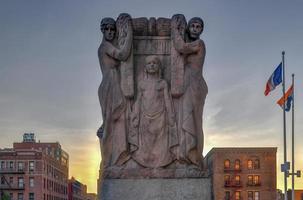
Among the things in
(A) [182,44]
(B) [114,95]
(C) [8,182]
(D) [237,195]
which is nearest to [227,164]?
(D) [237,195]

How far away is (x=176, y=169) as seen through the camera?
36.6 ft

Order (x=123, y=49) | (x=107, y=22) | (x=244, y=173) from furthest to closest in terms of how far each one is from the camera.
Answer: (x=244, y=173), (x=107, y=22), (x=123, y=49)

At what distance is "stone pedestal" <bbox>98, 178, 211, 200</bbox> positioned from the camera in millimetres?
11164

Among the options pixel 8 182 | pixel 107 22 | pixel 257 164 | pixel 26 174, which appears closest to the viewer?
pixel 107 22

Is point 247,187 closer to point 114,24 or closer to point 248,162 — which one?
point 248,162

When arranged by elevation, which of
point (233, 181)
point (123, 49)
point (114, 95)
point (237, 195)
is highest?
point (233, 181)

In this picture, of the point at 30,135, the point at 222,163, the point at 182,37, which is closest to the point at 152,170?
the point at 182,37

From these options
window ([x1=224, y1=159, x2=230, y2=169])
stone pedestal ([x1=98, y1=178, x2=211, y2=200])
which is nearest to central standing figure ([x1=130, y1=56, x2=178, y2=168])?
stone pedestal ([x1=98, y1=178, x2=211, y2=200])

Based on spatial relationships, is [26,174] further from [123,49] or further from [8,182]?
[123,49]

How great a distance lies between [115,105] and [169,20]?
188cm

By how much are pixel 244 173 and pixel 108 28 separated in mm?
104609

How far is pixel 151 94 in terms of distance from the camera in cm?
1121

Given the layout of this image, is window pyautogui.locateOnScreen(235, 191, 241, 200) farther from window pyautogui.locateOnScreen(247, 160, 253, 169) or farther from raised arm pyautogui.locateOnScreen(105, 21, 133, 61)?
raised arm pyautogui.locateOnScreen(105, 21, 133, 61)

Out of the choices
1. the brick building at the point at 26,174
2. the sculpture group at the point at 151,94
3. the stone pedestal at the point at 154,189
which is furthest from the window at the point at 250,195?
the sculpture group at the point at 151,94
